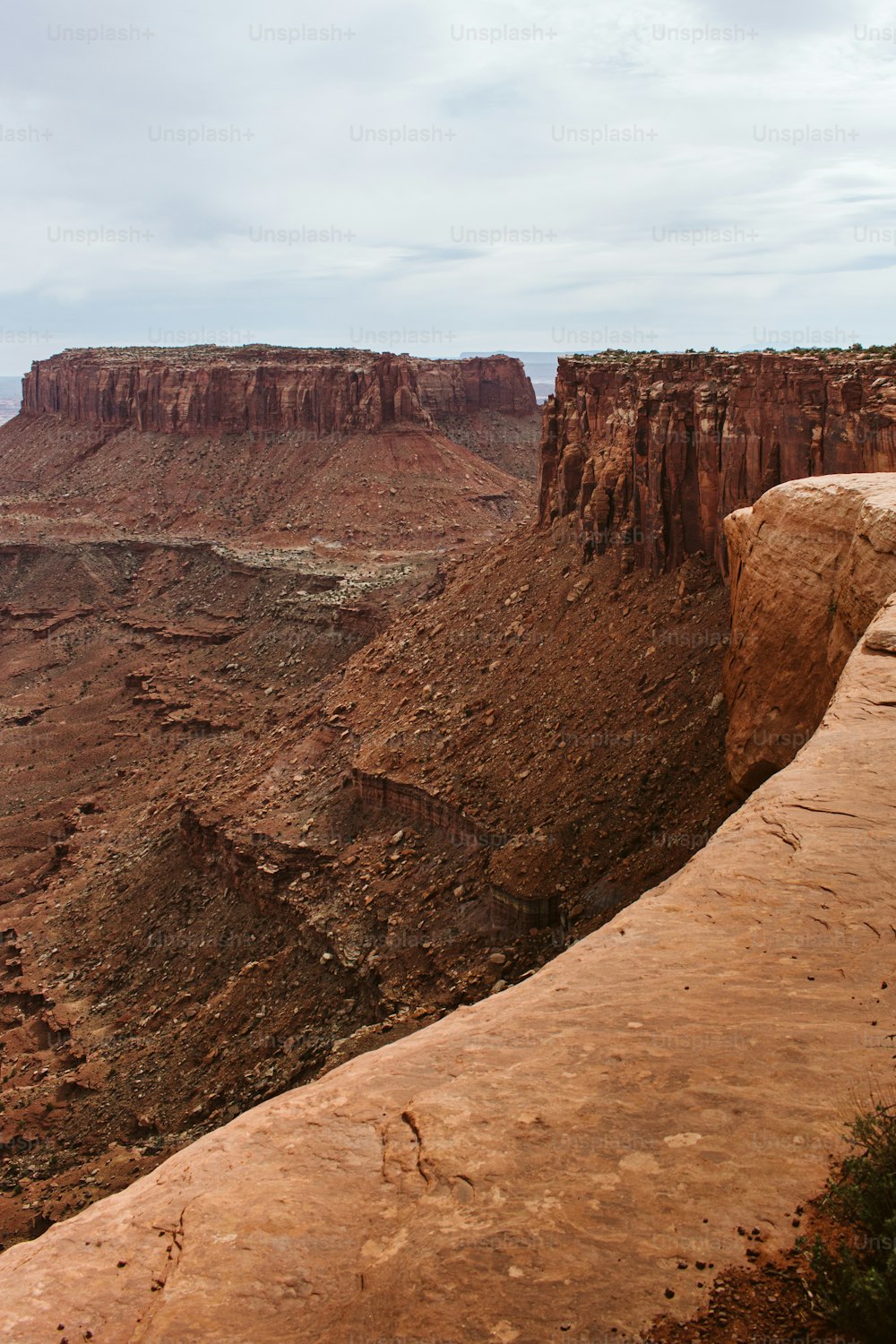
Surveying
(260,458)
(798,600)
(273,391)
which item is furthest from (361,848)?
(273,391)

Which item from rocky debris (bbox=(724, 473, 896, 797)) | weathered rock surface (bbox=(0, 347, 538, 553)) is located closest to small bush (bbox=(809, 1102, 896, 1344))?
rocky debris (bbox=(724, 473, 896, 797))

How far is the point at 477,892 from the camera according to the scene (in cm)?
2680

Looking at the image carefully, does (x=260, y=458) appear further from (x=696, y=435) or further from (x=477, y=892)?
(x=477, y=892)

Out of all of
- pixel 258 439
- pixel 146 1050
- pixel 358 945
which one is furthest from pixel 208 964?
pixel 258 439

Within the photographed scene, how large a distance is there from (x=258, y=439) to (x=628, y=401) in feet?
222

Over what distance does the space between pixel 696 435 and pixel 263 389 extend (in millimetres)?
73694

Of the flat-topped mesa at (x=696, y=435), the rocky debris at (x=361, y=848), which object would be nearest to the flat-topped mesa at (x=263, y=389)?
the rocky debris at (x=361, y=848)

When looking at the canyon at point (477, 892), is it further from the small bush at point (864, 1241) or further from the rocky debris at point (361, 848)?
the small bush at point (864, 1241)

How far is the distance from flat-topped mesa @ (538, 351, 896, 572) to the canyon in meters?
0.12

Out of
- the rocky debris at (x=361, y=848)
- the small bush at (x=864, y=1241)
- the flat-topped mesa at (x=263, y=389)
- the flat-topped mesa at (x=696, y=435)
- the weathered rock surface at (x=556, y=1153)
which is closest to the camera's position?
the small bush at (x=864, y=1241)

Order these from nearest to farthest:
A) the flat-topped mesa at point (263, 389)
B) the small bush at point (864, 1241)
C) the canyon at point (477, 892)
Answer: the small bush at point (864, 1241) → the canyon at point (477, 892) → the flat-topped mesa at point (263, 389)

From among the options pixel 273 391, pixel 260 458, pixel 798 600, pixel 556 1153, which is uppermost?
pixel 273 391

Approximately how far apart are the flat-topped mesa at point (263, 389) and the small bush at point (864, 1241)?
3476 inches

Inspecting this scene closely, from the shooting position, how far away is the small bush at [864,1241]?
6.99 meters
